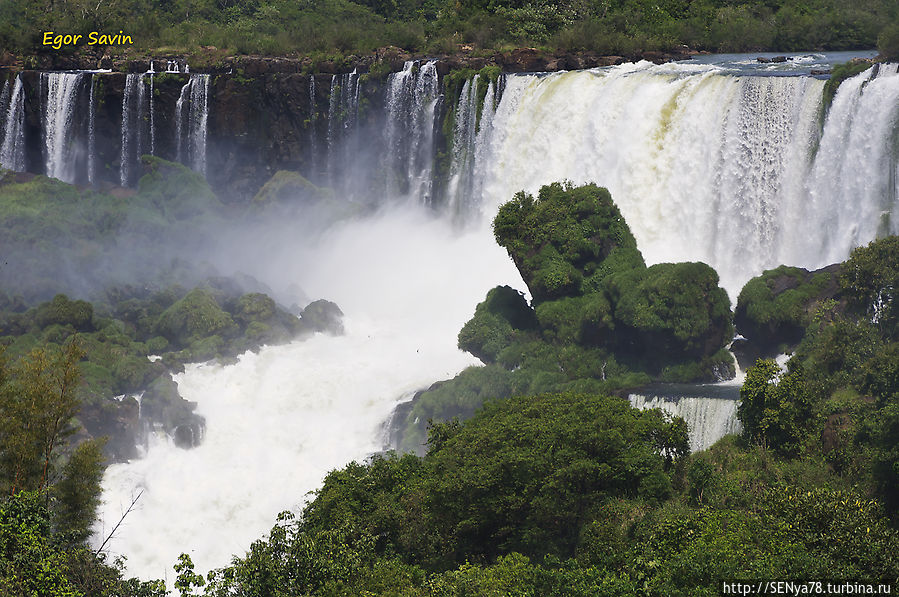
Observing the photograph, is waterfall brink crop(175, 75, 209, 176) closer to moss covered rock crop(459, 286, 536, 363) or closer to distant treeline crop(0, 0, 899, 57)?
distant treeline crop(0, 0, 899, 57)

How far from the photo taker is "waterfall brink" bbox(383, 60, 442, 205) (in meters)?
49.4

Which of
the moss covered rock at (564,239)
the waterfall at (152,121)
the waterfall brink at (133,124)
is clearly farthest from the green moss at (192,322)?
the waterfall brink at (133,124)

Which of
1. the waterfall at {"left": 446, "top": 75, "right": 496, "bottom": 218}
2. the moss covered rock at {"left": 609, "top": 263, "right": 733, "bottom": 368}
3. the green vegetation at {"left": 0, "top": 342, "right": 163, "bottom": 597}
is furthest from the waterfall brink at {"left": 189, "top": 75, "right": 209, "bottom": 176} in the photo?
the green vegetation at {"left": 0, "top": 342, "right": 163, "bottom": 597}

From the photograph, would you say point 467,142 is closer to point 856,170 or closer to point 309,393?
point 309,393

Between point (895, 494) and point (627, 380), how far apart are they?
10.6m

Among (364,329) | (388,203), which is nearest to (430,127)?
(388,203)

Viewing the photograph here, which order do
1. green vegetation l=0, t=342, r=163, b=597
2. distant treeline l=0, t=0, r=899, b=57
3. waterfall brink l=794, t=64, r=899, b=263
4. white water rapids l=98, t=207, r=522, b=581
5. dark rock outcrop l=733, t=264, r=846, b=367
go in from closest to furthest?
1. green vegetation l=0, t=342, r=163, b=597
2. white water rapids l=98, t=207, r=522, b=581
3. dark rock outcrop l=733, t=264, r=846, b=367
4. waterfall brink l=794, t=64, r=899, b=263
5. distant treeline l=0, t=0, r=899, b=57

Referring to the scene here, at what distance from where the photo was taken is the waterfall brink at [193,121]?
53.1 m

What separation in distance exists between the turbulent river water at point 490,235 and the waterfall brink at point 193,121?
8514 mm

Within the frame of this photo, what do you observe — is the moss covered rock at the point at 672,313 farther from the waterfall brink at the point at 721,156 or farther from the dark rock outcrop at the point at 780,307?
the waterfall brink at the point at 721,156

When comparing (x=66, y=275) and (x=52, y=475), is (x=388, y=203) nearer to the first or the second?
(x=66, y=275)

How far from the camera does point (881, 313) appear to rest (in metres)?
29.5

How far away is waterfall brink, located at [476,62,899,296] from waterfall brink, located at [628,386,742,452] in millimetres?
9343

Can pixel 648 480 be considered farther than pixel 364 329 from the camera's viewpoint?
No
